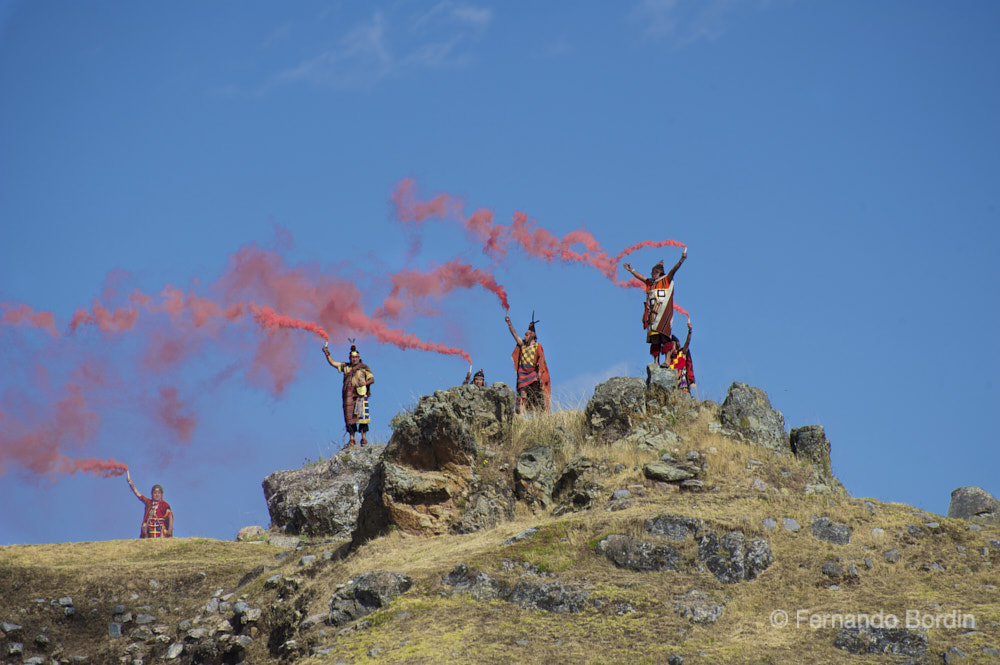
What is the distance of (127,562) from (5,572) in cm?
225

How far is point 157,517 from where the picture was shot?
92.4ft

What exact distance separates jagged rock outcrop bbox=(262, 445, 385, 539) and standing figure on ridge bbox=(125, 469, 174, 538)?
15.7 feet

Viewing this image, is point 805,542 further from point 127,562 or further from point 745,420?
point 127,562

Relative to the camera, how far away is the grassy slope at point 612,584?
12.1m

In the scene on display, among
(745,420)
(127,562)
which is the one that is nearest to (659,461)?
(745,420)

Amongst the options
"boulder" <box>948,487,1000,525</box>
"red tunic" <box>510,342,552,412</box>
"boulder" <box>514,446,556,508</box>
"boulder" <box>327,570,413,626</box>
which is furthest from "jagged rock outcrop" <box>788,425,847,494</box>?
"red tunic" <box>510,342,552,412</box>

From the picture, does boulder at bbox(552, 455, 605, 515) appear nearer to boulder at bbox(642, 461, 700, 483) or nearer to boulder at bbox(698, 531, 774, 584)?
boulder at bbox(642, 461, 700, 483)

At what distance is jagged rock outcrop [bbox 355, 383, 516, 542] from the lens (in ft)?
55.4

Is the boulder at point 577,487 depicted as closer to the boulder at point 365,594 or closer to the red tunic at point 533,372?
the boulder at point 365,594

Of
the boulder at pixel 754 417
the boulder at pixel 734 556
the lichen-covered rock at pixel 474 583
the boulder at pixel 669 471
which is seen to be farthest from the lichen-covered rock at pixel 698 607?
the boulder at pixel 754 417

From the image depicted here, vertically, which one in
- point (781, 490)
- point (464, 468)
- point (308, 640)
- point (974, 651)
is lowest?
point (974, 651)

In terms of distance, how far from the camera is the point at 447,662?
1177 cm

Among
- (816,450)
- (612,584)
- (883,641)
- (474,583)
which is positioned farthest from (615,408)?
(883,641)

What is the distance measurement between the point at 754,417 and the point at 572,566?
18.6 feet
